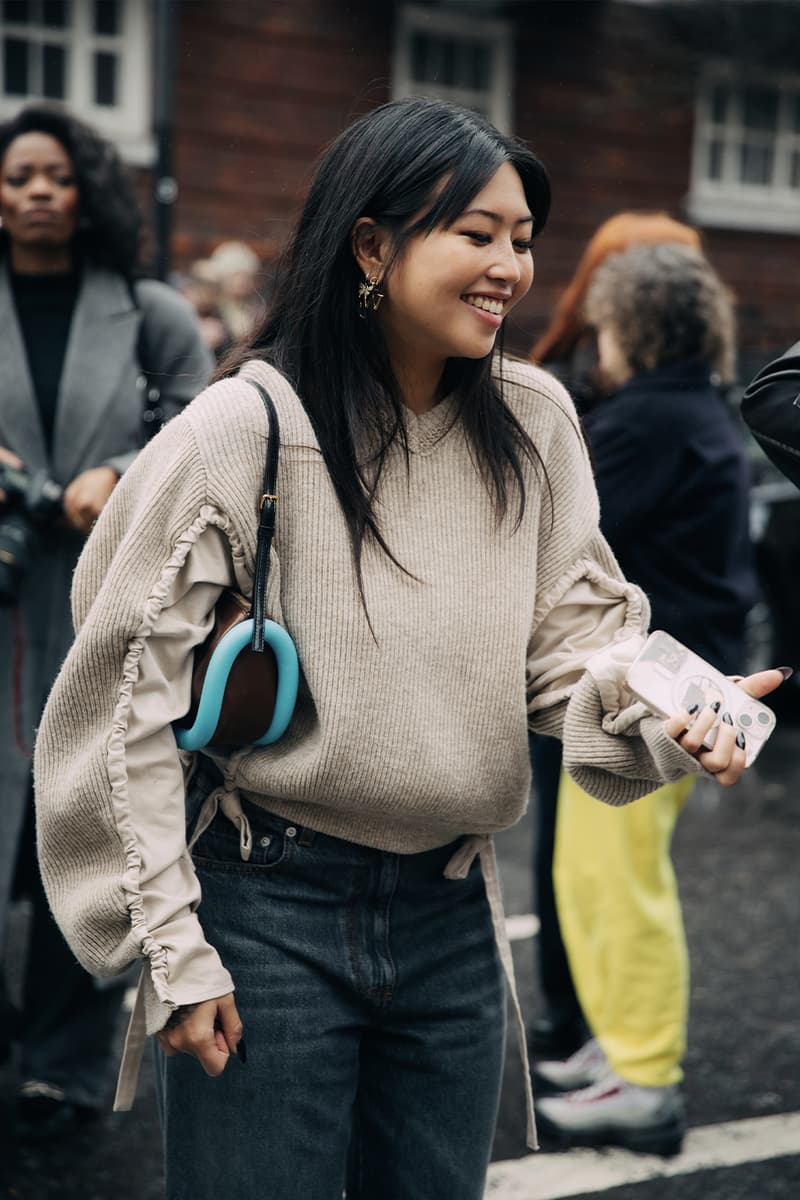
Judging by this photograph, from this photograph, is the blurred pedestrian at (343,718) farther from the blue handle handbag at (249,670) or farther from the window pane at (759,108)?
the window pane at (759,108)

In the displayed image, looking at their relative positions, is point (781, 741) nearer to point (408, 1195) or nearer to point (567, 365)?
point (567, 365)

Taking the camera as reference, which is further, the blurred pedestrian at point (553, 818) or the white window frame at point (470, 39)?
the white window frame at point (470, 39)

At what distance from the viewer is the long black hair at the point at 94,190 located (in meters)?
3.62

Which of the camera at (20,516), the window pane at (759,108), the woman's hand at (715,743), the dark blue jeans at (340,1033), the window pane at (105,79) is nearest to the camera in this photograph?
the woman's hand at (715,743)

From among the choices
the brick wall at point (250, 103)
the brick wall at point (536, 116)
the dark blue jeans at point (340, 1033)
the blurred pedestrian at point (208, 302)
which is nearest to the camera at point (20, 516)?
the dark blue jeans at point (340, 1033)

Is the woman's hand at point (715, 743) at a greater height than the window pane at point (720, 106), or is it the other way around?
the window pane at point (720, 106)

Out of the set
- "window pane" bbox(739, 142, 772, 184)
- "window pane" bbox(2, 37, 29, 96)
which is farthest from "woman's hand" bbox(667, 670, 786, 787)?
"window pane" bbox(739, 142, 772, 184)

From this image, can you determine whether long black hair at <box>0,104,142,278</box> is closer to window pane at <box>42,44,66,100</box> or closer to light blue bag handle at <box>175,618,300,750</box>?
light blue bag handle at <box>175,618,300,750</box>

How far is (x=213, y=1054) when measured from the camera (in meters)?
1.80

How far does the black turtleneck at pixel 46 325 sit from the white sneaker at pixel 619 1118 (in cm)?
195

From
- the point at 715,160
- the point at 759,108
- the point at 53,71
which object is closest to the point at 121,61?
the point at 53,71

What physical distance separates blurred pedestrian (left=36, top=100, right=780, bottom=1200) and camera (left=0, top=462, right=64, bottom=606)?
1374mm

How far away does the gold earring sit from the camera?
6.40ft

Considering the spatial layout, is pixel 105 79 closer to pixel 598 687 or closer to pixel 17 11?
pixel 17 11
